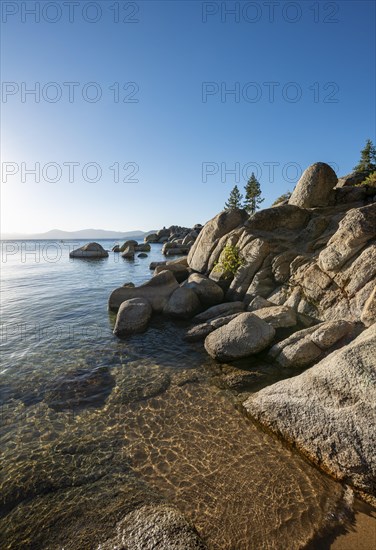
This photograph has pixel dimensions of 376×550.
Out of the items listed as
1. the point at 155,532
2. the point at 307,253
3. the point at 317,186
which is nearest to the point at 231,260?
the point at 307,253

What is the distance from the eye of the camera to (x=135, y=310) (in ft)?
48.0

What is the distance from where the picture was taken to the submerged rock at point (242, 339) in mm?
10180

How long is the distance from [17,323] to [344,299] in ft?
60.9

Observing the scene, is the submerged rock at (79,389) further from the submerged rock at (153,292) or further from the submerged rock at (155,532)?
the submerged rock at (153,292)

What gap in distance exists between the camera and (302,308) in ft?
41.2

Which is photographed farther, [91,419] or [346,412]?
[91,419]

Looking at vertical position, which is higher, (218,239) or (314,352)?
(218,239)

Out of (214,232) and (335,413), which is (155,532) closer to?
(335,413)

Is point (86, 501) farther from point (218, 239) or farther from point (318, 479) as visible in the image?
point (218, 239)

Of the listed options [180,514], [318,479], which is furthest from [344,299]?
[180,514]

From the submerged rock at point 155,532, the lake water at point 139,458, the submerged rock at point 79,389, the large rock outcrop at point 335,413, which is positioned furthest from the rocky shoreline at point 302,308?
the submerged rock at point 79,389

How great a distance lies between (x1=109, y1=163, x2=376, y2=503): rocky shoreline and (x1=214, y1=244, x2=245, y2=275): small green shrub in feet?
0.28

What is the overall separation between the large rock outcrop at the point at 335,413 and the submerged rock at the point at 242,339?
2.66 m

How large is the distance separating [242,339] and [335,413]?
14.4ft
